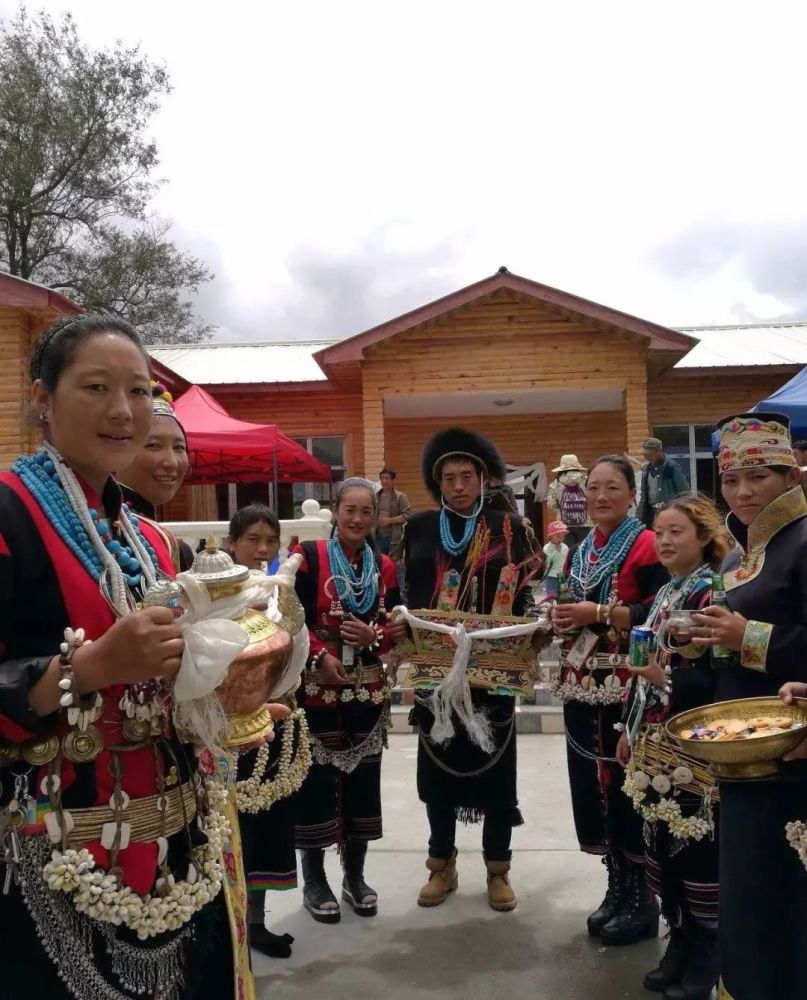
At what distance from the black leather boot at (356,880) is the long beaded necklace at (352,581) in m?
1.14

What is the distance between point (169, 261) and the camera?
23.7 m

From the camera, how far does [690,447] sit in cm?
1348

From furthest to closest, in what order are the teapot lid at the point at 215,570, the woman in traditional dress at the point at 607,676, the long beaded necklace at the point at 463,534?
1. the long beaded necklace at the point at 463,534
2. the woman in traditional dress at the point at 607,676
3. the teapot lid at the point at 215,570

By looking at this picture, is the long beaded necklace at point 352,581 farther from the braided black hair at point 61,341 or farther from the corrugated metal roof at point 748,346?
the corrugated metal roof at point 748,346

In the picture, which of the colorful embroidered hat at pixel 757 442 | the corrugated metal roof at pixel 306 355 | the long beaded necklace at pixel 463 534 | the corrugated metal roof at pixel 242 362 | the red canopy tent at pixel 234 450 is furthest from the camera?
the corrugated metal roof at pixel 242 362

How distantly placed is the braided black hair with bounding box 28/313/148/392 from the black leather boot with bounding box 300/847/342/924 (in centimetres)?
291

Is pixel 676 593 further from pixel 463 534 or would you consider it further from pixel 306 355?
pixel 306 355

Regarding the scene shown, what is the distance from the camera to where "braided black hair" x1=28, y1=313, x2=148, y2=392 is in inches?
58.9

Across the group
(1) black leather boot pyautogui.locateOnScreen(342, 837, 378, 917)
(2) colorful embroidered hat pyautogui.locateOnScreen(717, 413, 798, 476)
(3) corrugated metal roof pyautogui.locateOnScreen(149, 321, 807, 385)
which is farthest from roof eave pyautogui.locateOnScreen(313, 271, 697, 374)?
(2) colorful embroidered hat pyautogui.locateOnScreen(717, 413, 798, 476)

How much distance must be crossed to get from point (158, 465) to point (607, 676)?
213cm

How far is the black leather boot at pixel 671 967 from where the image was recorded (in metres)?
3.01

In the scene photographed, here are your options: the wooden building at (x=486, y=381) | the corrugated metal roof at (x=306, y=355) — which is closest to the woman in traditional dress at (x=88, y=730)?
the wooden building at (x=486, y=381)

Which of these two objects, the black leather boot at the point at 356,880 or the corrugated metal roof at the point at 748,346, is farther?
the corrugated metal roof at the point at 748,346

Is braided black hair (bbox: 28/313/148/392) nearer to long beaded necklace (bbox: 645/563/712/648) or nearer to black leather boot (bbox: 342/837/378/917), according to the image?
long beaded necklace (bbox: 645/563/712/648)
